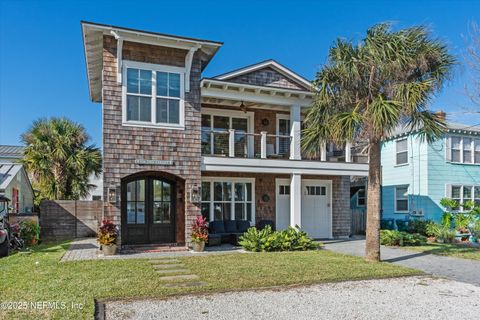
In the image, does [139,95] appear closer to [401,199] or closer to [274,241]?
[274,241]

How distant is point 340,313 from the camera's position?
242 inches

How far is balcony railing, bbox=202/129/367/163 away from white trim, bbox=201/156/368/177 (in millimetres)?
358

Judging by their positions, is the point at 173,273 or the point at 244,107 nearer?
the point at 173,273

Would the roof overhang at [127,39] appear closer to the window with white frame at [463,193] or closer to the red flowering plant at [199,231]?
the red flowering plant at [199,231]

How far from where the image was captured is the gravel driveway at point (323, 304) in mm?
5984

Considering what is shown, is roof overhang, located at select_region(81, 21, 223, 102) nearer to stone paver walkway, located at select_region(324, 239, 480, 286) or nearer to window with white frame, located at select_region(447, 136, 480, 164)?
stone paver walkway, located at select_region(324, 239, 480, 286)

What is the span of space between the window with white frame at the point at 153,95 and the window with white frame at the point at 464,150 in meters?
15.7

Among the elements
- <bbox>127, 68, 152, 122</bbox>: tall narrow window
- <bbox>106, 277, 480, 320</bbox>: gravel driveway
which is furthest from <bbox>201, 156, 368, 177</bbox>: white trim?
<bbox>106, 277, 480, 320</bbox>: gravel driveway

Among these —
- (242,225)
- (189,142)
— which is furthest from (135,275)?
(242,225)

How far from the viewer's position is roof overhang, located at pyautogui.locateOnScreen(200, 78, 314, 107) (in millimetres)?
14023

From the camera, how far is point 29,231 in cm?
1383

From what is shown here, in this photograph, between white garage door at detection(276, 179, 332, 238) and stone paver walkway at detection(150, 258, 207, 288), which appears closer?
stone paver walkway at detection(150, 258, 207, 288)

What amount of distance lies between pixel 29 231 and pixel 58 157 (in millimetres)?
5134

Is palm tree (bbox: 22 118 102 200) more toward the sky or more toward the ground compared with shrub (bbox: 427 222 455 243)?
more toward the sky
